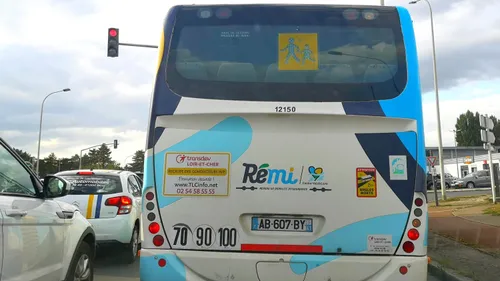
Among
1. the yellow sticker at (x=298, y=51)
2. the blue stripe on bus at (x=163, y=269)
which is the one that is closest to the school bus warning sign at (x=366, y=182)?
the yellow sticker at (x=298, y=51)

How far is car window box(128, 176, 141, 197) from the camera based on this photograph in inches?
320

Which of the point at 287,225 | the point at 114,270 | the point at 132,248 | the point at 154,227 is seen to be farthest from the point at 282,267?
the point at 132,248

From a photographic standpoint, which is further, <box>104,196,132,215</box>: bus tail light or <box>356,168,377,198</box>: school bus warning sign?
<box>104,196,132,215</box>: bus tail light

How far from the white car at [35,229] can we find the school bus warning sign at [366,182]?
106 inches

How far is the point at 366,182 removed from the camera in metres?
3.81

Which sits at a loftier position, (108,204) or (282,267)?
(108,204)

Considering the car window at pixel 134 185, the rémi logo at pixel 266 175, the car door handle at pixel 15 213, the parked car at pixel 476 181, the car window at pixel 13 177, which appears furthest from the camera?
the parked car at pixel 476 181

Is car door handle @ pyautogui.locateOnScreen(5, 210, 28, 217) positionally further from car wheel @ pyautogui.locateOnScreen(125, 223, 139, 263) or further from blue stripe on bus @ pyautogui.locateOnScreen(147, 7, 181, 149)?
car wheel @ pyautogui.locateOnScreen(125, 223, 139, 263)

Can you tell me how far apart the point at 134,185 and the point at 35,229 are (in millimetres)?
4971

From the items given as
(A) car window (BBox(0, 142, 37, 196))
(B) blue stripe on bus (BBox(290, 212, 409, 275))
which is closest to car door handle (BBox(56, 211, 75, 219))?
(A) car window (BBox(0, 142, 37, 196))

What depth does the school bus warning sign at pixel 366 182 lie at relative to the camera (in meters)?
3.80

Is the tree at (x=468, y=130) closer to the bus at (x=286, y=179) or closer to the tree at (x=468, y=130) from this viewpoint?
the tree at (x=468, y=130)

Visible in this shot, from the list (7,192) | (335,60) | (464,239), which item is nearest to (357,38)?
(335,60)

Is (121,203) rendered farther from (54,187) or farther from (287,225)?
(287,225)
